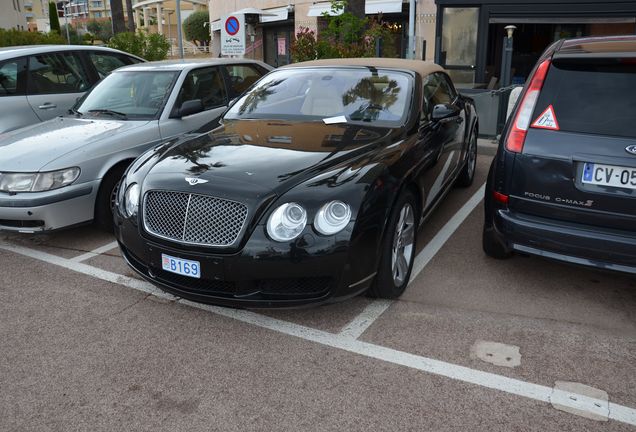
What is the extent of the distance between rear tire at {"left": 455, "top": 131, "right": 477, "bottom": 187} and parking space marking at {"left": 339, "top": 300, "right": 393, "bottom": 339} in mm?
2812

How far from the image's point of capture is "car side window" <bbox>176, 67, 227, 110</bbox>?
19.7 feet

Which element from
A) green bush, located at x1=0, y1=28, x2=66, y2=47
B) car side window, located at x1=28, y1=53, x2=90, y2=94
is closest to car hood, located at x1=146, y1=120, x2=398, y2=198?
car side window, located at x1=28, y1=53, x2=90, y2=94

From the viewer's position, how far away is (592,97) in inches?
138

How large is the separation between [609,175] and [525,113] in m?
0.67

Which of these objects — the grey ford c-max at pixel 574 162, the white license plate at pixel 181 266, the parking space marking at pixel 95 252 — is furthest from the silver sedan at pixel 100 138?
the grey ford c-max at pixel 574 162

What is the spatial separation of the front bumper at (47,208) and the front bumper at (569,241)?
341 centimetres

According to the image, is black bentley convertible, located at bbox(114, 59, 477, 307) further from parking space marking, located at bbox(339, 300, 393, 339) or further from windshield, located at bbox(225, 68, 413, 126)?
parking space marking, located at bbox(339, 300, 393, 339)

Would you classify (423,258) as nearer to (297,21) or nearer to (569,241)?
(569,241)

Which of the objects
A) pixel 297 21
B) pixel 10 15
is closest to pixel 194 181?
pixel 297 21

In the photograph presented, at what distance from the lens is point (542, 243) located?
3.57 m

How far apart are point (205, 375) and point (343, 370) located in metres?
0.75

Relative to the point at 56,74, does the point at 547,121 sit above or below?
below

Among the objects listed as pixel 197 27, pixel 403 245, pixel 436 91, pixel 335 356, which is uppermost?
pixel 197 27

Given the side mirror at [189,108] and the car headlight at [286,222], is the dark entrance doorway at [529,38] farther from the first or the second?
the car headlight at [286,222]
